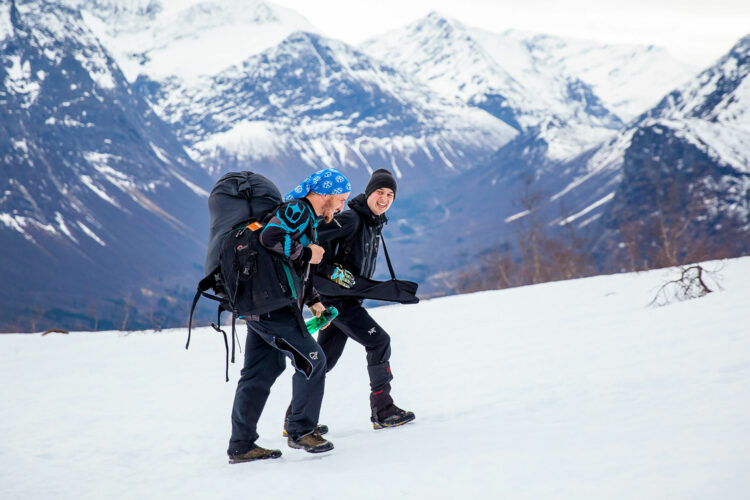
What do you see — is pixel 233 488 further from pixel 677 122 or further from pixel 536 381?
pixel 677 122

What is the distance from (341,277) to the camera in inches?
230

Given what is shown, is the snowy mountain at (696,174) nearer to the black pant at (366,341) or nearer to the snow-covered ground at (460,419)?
the snow-covered ground at (460,419)

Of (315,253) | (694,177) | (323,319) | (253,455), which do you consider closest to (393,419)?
(323,319)

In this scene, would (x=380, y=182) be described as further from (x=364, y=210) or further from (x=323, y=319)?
(x=323, y=319)

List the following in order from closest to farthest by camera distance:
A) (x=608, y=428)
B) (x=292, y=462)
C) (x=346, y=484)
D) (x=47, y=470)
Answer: (x=346, y=484) → (x=608, y=428) → (x=292, y=462) → (x=47, y=470)

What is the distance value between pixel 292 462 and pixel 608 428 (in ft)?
7.68

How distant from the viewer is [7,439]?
6.79 m

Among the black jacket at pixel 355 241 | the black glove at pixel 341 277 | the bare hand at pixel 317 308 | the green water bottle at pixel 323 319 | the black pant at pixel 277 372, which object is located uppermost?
the black jacket at pixel 355 241

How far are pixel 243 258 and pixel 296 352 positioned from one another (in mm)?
852

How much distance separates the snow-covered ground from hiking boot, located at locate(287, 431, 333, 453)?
8 centimetres

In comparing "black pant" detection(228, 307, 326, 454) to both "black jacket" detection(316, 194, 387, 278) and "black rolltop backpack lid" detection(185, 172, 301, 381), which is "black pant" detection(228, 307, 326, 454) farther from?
"black jacket" detection(316, 194, 387, 278)

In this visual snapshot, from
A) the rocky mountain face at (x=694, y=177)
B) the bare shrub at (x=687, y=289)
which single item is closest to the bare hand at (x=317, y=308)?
the bare shrub at (x=687, y=289)

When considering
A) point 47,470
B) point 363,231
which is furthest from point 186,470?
point 363,231

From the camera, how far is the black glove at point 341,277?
5.83m
